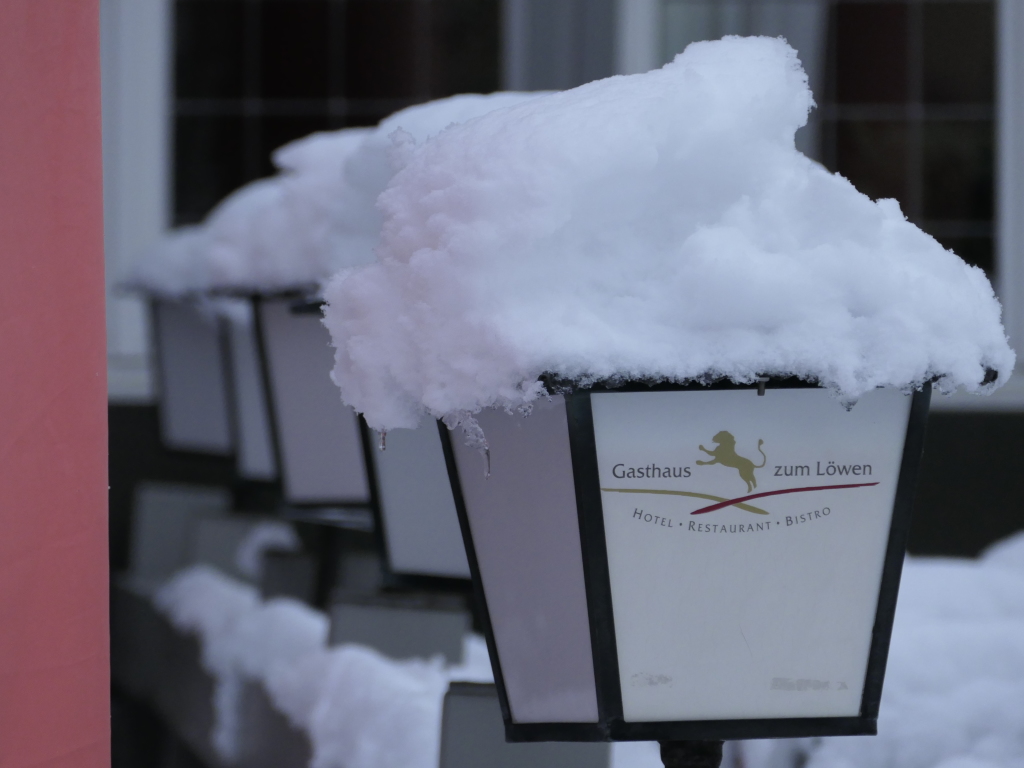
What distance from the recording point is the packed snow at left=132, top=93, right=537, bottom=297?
1.52 meters

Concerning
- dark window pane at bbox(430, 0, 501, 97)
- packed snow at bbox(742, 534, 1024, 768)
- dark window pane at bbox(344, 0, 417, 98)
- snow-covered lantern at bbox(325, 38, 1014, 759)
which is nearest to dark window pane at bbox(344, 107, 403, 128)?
dark window pane at bbox(344, 0, 417, 98)

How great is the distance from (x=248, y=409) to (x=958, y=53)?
277 cm

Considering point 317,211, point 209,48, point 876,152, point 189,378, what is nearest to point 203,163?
point 209,48

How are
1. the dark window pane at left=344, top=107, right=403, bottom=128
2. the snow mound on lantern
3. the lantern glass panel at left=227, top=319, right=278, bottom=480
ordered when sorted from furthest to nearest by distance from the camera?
the dark window pane at left=344, top=107, right=403, bottom=128, the lantern glass panel at left=227, top=319, right=278, bottom=480, the snow mound on lantern

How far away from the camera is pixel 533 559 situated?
1059mm

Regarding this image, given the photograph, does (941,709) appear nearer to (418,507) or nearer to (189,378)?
(418,507)

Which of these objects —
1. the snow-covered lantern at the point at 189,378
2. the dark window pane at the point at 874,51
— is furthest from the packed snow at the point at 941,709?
the dark window pane at the point at 874,51

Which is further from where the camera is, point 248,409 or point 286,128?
point 286,128

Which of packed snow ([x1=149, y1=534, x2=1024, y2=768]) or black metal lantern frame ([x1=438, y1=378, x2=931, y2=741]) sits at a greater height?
black metal lantern frame ([x1=438, y1=378, x2=931, y2=741])

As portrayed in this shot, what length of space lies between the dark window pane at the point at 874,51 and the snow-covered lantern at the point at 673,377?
3198 mm

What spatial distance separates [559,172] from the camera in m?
0.95

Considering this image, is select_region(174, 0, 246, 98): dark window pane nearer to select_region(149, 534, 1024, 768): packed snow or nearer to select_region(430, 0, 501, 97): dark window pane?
select_region(430, 0, 501, 97): dark window pane

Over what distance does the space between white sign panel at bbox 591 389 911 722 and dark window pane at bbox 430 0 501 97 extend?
328 centimetres

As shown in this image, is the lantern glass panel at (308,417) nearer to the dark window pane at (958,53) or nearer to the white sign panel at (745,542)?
the white sign panel at (745,542)
